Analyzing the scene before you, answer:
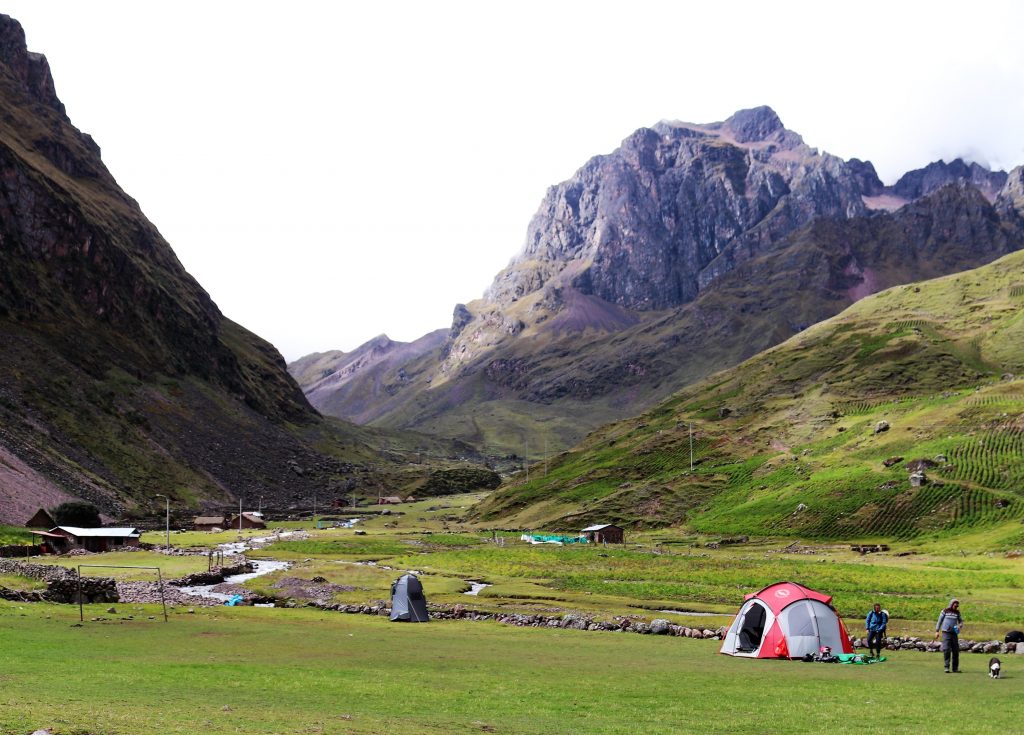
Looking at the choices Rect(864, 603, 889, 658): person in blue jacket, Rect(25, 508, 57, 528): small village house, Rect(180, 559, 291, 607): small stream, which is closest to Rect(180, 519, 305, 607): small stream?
Rect(180, 559, 291, 607): small stream

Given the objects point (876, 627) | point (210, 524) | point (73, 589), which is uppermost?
point (876, 627)

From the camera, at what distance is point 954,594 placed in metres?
66.6

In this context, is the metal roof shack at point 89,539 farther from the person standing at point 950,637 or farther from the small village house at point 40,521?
the person standing at point 950,637

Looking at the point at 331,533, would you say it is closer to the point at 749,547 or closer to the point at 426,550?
the point at 426,550

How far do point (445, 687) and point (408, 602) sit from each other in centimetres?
2908

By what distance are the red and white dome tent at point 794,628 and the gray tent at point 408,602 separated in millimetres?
23804

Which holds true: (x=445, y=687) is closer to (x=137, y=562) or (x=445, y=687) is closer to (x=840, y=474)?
(x=137, y=562)

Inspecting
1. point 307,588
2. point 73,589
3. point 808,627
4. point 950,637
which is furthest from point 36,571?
point 950,637

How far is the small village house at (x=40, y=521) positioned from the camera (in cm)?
13332

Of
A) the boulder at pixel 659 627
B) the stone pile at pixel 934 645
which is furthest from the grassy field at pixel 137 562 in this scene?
the stone pile at pixel 934 645

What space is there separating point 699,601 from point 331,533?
107326 mm

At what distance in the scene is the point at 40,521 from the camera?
134125mm

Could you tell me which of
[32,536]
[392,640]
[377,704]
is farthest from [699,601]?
[32,536]

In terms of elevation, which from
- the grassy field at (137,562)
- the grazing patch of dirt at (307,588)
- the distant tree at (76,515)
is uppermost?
the distant tree at (76,515)
